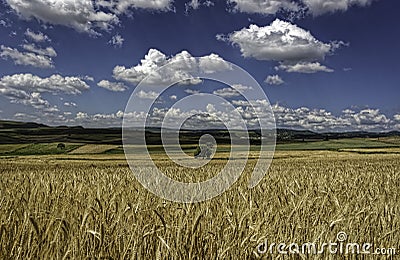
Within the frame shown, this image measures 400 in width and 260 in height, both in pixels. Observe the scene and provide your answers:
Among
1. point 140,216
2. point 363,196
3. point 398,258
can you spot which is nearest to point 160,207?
point 140,216

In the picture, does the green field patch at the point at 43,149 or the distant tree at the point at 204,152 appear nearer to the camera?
the distant tree at the point at 204,152

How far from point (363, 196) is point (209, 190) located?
9.02ft

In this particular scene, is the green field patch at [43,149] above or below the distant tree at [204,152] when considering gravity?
below

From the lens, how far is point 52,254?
323 cm

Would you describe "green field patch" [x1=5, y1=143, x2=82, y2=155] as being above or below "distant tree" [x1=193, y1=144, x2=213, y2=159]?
below

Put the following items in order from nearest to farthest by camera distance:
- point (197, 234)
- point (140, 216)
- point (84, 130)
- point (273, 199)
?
1. point (197, 234)
2. point (140, 216)
3. point (273, 199)
4. point (84, 130)

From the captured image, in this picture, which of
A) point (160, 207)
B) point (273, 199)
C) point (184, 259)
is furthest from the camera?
point (273, 199)

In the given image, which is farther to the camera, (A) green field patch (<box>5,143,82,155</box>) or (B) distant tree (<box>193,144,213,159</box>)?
(A) green field patch (<box>5,143,82,155</box>)

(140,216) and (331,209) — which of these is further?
(331,209)

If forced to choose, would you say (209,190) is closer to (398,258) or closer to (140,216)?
(140,216)

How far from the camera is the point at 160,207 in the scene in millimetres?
5145

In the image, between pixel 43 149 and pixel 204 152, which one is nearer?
pixel 204 152

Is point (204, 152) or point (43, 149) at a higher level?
point (204, 152)

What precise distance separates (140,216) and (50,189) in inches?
110
